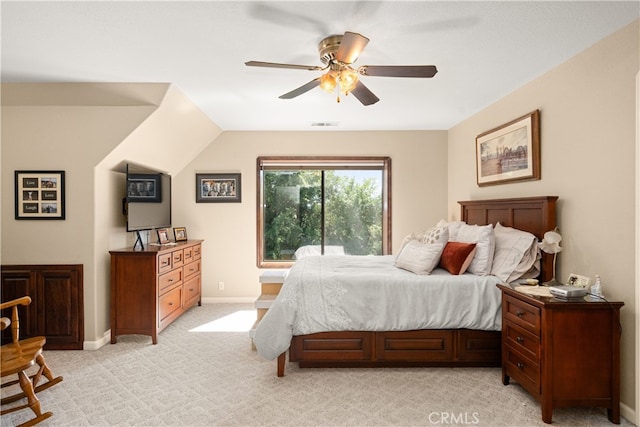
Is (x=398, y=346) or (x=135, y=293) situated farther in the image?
(x=135, y=293)

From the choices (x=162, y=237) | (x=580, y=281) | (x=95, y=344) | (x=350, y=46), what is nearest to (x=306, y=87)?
(x=350, y=46)

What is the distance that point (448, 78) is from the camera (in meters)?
2.94

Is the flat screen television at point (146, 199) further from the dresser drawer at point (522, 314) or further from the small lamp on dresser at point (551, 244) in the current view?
the small lamp on dresser at point (551, 244)

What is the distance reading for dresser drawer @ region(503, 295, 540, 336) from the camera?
210cm

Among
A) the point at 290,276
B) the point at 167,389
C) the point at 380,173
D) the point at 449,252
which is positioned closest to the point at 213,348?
the point at 167,389

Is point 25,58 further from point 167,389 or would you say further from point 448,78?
point 448,78

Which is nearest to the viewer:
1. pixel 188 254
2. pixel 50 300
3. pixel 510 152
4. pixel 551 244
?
pixel 551 244

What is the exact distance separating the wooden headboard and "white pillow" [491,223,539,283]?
0.09 m

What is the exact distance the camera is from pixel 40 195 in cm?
316

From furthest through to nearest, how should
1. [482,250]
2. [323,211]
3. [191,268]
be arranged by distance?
[323,211] < [191,268] < [482,250]

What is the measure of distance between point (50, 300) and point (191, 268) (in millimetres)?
1478

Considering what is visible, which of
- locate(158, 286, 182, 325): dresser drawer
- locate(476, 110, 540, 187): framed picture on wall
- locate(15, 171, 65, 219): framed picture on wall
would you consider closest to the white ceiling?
locate(476, 110, 540, 187): framed picture on wall

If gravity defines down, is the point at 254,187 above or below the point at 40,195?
above

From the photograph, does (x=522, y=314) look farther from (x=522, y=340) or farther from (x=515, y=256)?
(x=515, y=256)
